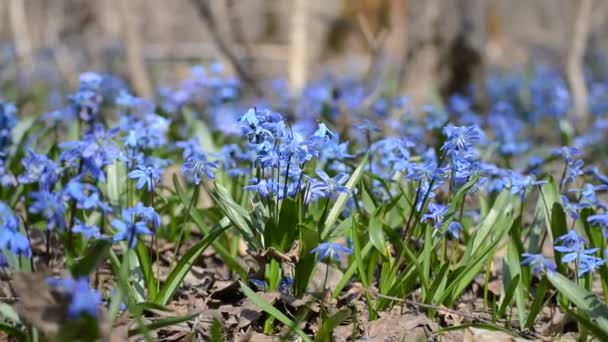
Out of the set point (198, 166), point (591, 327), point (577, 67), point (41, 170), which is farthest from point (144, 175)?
point (577, 67)

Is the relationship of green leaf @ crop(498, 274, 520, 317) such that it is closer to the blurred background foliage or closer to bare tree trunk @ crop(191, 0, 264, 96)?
the blurred background foliage

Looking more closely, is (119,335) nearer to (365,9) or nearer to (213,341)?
(213,341)

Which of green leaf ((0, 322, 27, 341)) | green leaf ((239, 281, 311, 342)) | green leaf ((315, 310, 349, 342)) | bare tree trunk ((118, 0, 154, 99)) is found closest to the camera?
green leaf ((0, 322, 27, 341))

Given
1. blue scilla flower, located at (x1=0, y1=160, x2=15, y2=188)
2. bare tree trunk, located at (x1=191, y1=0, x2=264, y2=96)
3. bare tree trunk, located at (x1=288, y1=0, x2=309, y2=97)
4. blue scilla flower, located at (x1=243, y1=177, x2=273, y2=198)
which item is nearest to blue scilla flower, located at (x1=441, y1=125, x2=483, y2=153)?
blue scilla flower, located at (x1=243, y1=177, x2=273, y2=198)

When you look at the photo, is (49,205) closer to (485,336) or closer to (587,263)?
(485,336)

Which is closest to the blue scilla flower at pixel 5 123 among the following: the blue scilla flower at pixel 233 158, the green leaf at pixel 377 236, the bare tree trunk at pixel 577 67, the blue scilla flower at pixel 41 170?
the blue scilla flower at pixel 41 170

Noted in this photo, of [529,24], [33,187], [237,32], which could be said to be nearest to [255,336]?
[33,187]
